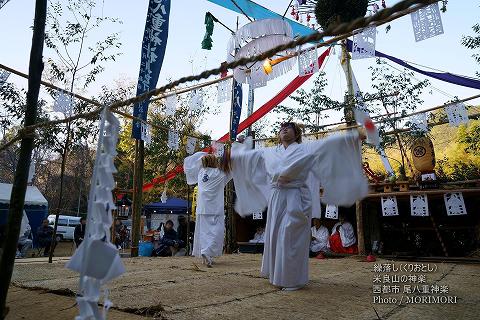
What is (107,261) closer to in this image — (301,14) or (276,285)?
(276,285)

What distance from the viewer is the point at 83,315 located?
136 centimetres

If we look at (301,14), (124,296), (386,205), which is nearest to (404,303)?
(124,296)

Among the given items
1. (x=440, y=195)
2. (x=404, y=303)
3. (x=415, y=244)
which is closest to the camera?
(x=404, y=303)

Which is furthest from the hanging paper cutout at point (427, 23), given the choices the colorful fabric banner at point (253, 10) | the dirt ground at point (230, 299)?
the colorful fabric banner at point (253, 10)

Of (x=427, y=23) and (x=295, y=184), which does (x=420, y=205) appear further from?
(x=295, y=184)

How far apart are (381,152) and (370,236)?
6.85 ft

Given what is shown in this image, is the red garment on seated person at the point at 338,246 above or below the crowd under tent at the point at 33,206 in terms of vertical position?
below

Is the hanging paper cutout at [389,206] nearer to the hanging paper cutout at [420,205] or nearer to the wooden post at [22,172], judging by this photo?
the hanging paper cutout at [420,205]

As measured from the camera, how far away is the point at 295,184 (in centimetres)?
376

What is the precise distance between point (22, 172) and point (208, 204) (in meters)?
3.91

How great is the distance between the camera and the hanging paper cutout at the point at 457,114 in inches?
238

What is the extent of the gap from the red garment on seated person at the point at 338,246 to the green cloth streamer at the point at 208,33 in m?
5.44

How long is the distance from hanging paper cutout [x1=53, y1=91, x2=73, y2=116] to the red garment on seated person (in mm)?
6326

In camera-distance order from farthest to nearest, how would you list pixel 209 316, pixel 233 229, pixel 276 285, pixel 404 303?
pixel 233 229 < pixel 276 285 < pixel 404 303 < pixel 209 316
